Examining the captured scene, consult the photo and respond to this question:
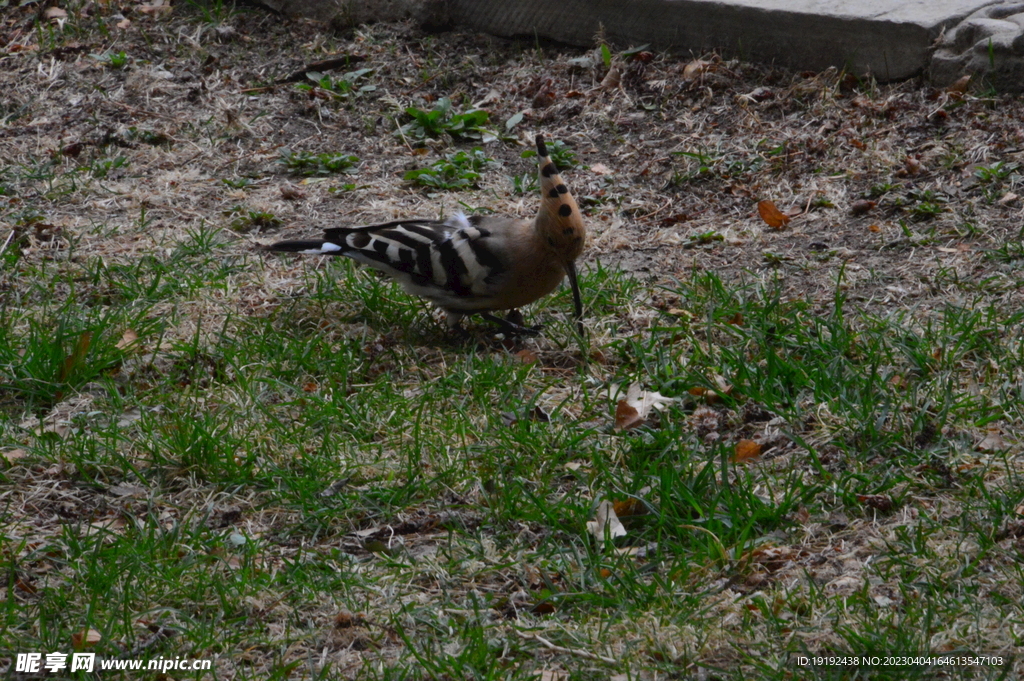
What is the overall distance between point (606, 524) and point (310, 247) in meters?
2.19

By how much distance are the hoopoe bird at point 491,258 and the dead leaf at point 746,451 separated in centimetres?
106

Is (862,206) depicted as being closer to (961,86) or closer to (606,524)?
(961,86)

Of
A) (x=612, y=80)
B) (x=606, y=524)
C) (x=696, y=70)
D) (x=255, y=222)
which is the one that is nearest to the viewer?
(x=606, y=524)

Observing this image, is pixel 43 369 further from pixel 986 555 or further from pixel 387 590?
pixel 986 555

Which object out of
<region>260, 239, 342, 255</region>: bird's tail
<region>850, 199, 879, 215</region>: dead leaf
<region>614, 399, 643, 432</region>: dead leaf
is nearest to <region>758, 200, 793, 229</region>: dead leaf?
<region>850, 199, 879, 215</region>: dead leaf

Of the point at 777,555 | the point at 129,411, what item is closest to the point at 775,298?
the point at 777,555

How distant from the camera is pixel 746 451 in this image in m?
3.61

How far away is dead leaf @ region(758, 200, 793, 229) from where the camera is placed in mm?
5328

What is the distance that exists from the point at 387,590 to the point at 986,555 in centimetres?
166

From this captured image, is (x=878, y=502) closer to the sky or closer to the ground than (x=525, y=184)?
closer to the sky

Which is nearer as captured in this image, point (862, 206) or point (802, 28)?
point (862, 206)

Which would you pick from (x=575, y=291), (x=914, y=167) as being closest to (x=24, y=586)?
(x=575, y=291)

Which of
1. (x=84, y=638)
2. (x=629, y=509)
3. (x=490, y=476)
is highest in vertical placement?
(x=629, y=509)

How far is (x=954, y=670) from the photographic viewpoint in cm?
254
